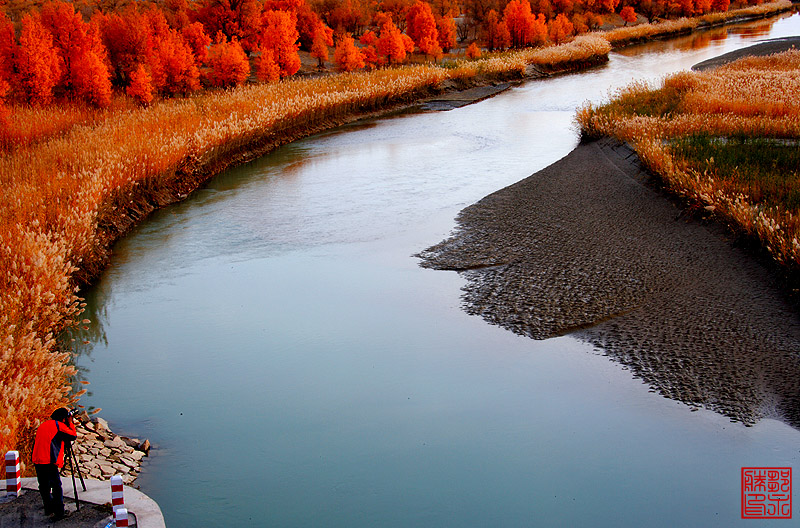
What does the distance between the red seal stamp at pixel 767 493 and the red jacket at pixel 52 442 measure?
5.60 metres

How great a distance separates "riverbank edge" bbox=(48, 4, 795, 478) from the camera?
1342 cm

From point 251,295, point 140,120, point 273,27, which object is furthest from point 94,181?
point 273,27

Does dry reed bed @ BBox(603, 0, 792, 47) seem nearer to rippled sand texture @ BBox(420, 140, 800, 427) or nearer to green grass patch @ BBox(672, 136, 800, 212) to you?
green grass patch @ BBox(672, 136, 800, 212)

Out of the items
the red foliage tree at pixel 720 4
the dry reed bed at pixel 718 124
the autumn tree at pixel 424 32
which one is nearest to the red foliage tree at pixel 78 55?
the dry reed bed at pixel 718 124

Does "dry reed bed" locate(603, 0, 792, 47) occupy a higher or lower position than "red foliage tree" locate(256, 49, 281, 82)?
higher

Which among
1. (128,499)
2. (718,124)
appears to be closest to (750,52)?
(718,124)

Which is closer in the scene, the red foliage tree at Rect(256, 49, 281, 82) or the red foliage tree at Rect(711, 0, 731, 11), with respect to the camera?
the red foliage tree at Rect(256, 49, 281, 82)

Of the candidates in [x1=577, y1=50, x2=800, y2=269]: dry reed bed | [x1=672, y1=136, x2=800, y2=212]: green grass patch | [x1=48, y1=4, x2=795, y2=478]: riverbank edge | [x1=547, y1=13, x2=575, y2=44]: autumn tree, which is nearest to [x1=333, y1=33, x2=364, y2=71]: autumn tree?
[x1=48, y1=4, x2=795, y2=478]: riverbank edge

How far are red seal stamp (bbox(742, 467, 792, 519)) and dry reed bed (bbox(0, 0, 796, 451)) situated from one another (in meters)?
6.33

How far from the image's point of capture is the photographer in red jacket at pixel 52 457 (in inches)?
194

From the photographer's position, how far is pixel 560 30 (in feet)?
192

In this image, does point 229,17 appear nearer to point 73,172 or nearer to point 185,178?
point 185,178

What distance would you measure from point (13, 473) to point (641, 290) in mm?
7991

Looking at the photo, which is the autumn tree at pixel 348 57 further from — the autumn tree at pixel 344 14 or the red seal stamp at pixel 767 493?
the red seal stamp at pixel 767 493
